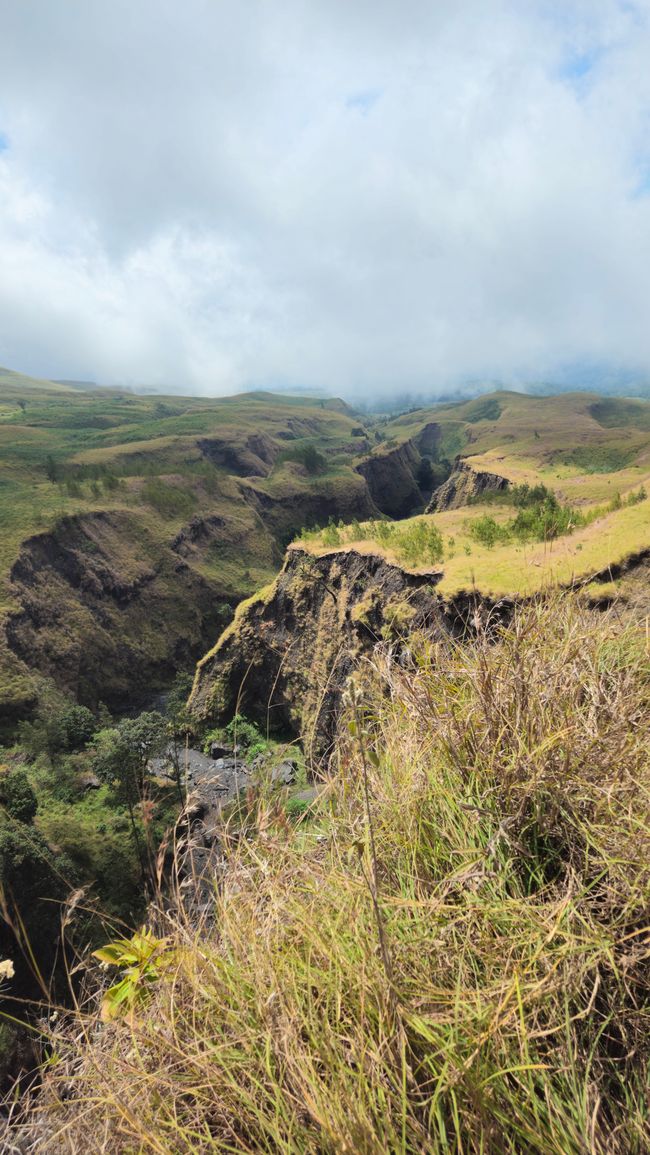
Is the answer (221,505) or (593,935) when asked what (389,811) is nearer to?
(593,935)

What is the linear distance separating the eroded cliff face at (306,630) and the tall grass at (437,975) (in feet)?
43.2

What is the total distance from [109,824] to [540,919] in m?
32.9

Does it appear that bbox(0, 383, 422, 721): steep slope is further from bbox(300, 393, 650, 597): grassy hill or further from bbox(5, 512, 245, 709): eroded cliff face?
bbox(300, 393, 650, 597): grassy hill

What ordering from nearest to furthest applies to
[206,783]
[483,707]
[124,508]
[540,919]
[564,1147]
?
[564,1147]
[540,919]
[483,707]
[206,783]
[124,508]

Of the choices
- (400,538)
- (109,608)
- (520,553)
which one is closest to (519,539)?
(520,553)

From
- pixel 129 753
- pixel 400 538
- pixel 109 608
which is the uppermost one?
pixel 400 538

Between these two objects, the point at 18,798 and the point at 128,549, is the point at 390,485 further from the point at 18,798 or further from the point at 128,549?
the point at 18,798

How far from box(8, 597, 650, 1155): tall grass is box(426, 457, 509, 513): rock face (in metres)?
49.4

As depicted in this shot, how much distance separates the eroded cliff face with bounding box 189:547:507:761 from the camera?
19.6 m

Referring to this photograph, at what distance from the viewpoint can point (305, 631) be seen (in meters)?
27.6

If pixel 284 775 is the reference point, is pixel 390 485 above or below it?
below

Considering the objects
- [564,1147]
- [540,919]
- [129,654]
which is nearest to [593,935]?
[540,919]

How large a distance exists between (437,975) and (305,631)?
2601cm

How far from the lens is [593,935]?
160cm
